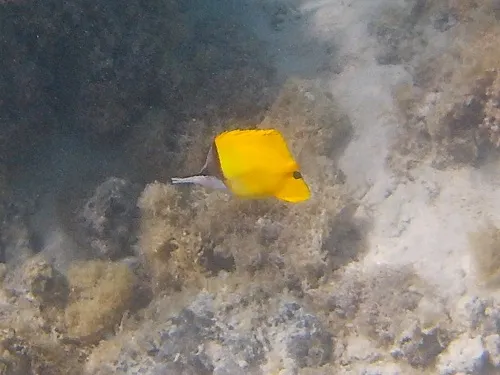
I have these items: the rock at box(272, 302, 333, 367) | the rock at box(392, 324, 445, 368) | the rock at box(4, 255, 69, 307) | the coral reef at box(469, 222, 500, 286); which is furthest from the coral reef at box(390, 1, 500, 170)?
the rock at box(4, 255, 69, 307)

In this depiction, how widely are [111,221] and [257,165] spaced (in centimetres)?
237

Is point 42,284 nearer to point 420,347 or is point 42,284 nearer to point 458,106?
point 420,347

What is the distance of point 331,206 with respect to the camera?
361 centimetres

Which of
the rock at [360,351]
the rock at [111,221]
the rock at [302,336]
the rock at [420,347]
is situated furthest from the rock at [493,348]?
the rock at [111,221]

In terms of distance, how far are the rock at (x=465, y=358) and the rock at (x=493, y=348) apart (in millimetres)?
47

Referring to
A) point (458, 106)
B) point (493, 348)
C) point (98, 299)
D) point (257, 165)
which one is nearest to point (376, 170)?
point (458, 106)

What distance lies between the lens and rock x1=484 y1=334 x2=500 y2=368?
2973mm

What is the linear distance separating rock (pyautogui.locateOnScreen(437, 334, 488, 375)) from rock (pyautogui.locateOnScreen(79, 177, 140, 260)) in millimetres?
2474

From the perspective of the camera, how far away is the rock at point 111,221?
411cm

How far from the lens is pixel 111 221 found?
13.6ft

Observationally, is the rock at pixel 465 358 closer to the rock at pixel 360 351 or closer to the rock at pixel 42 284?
the rock at pixel 360 351

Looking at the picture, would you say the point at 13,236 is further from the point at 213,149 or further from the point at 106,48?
the point at 213,149

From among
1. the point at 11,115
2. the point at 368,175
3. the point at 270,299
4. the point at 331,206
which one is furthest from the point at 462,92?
the point at 11,115

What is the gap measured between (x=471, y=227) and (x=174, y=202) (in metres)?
2.15
